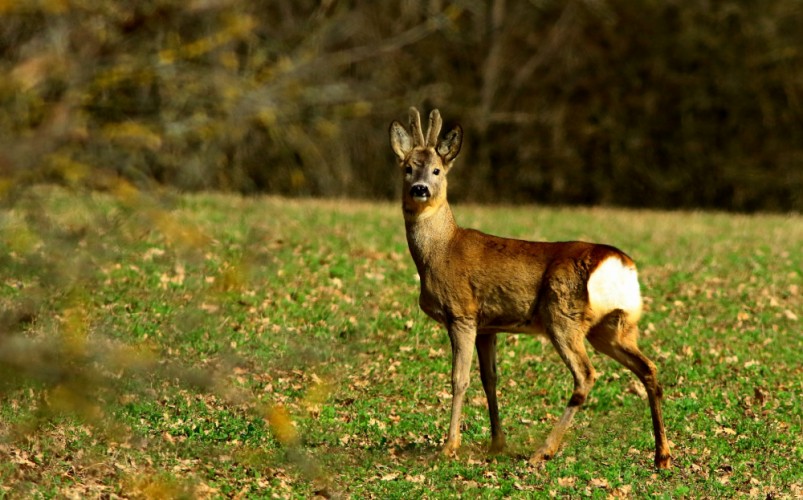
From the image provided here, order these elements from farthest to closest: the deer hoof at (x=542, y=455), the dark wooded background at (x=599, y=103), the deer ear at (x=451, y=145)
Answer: the dark wooded background at (x=599, y=103), the deer ear at (x=451, y=145), the deer hoof at (x=542, y=455)

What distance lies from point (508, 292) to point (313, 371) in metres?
4.62

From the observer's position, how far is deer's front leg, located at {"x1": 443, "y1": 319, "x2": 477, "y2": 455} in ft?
27.2

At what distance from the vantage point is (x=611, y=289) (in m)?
8.10

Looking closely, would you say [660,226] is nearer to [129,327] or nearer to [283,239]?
[283,239]

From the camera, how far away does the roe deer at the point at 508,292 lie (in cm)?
811

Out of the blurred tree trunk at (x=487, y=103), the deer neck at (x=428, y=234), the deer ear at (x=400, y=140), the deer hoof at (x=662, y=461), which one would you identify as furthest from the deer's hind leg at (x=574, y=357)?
the blurred tree trunk at (x=487, y=103)

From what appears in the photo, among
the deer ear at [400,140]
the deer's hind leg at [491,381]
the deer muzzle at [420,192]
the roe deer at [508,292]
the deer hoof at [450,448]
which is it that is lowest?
the deer hoof at [450,448]

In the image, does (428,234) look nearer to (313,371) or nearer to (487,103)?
(313,371)

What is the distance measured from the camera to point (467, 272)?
8.46 m

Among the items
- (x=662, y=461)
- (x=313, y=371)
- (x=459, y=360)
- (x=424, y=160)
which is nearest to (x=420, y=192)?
(x=424, y=160)

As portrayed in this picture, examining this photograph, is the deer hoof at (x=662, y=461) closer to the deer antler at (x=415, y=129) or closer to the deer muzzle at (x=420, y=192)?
the deer muzzle at (x=420, y=192)

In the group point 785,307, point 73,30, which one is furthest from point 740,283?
point 73,30

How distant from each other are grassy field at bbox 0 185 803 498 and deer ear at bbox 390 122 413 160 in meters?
1.11

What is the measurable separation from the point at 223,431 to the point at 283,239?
6.62 m
